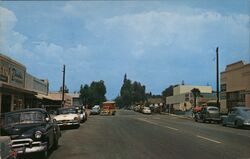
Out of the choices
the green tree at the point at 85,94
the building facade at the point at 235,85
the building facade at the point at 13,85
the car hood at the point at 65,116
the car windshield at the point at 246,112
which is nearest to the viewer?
the car hood at the point at 65,116

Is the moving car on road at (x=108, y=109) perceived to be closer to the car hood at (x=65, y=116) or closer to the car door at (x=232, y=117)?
the car door at (x=232, y=117)

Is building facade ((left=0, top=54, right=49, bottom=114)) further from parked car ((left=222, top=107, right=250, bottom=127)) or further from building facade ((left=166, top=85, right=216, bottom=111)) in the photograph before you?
building facade ((left=166, top=85, right=216, bottom=111))

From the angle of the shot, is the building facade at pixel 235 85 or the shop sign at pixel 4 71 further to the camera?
the building facade at pixel 235 85

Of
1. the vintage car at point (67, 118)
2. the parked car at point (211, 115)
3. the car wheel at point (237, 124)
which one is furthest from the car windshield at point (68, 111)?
the parked car at point (211, 115)

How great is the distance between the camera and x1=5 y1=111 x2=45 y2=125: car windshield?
15.1 metres

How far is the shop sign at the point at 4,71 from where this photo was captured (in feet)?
106

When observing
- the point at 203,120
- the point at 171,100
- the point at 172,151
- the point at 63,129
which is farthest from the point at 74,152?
the point at 171,100

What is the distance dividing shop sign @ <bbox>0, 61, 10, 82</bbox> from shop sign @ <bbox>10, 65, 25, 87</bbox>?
152cm

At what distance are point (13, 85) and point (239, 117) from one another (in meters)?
18.2

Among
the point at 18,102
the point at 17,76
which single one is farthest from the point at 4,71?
the point at 18,102

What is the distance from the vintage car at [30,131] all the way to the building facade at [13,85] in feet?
42.6

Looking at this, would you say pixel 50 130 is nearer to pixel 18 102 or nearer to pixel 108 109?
pixel 18 102

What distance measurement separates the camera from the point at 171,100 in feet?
382

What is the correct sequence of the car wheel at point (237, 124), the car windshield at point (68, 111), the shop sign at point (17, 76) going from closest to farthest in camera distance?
the car windshield at point (68, 111) → the car wheel at point (237, 124) → the shop sign at point (17, 76)
